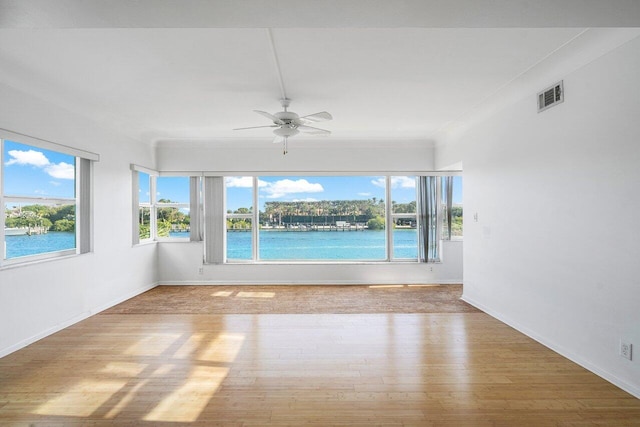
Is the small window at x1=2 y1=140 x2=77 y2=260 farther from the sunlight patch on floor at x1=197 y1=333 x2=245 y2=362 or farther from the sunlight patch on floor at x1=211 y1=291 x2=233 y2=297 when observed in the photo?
the sunlight patch on floor at x1=197 y1=333 x2=245 y2=362

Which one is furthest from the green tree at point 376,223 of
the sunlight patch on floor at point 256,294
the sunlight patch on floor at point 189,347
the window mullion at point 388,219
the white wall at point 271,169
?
the sunlight patch on floor at point 189,347

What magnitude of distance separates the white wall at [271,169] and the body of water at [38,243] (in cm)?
204

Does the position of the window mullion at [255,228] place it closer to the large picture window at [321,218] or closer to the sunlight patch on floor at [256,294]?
the large picture window at [321,218]

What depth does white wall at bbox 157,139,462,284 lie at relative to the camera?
611 centimetres

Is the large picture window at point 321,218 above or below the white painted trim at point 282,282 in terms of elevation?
above

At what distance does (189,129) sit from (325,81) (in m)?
2.88

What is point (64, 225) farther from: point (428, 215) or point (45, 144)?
point (428, 215)

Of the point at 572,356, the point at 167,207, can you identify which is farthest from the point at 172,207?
the point at 572,356

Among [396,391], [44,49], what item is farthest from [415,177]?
[44,49]

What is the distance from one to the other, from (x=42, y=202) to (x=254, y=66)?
2930 millimetres

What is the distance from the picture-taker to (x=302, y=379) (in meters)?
2.64

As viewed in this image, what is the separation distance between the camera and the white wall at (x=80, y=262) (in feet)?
10.7

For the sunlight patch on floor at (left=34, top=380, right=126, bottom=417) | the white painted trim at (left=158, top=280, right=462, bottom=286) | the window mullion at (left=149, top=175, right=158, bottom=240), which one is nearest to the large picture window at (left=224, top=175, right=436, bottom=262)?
the white painted trim at (left=158, top=280, right=462, bottom=286)

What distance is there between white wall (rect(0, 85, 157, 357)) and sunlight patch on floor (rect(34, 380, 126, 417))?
1.28 m
